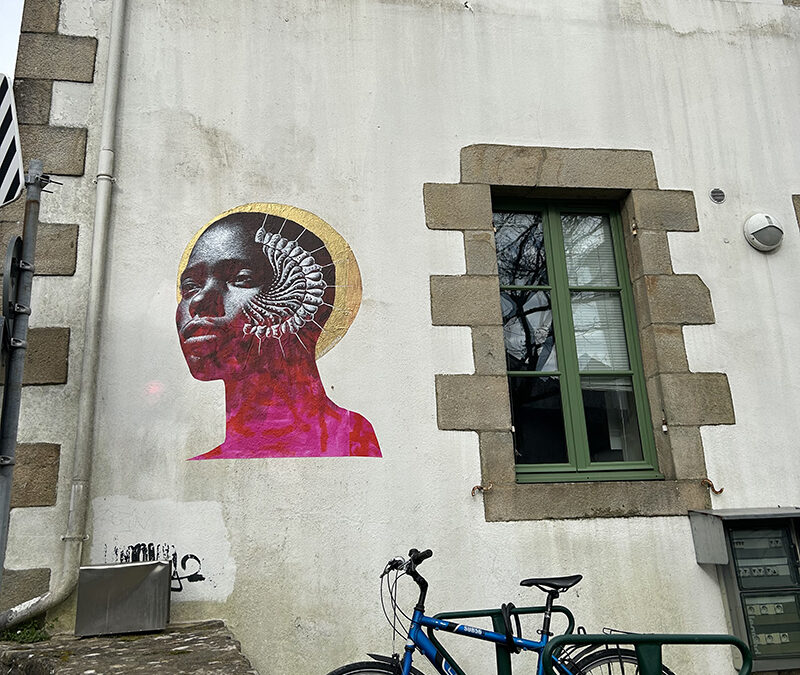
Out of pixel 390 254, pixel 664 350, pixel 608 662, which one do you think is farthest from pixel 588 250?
pixel 608 662

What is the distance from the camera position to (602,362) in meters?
3.88

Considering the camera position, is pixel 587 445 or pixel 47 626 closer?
pixel 47 626

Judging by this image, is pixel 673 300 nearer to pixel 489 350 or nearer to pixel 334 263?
pixel 489 350

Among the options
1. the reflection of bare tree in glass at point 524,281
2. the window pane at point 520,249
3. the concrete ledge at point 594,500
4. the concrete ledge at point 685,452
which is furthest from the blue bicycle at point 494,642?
the window pane at point 520,249

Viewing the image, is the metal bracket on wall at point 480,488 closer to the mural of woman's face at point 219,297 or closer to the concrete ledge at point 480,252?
the concrete ledge at point 480,252

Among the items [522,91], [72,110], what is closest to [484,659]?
[522,91]

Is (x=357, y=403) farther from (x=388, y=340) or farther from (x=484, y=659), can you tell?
(x=484, y=659)

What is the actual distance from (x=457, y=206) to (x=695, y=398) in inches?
60.4

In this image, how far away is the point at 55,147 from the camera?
3627mm

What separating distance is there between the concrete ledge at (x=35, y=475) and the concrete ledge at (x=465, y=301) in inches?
72.1

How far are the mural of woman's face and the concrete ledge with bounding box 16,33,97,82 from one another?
109 cm

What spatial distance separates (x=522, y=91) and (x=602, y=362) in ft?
5.11

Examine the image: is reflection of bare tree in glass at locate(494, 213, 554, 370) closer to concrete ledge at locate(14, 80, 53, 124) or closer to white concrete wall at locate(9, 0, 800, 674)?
white concrete wall at locate(9, 0, 800, 674)

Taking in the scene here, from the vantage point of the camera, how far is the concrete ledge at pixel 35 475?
10.4 feet
